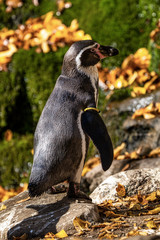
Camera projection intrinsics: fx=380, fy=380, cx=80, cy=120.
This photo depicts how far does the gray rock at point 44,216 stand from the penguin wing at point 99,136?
41cm

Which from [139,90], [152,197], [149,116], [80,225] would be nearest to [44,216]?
[80,225]

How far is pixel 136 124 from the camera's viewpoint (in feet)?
17.7

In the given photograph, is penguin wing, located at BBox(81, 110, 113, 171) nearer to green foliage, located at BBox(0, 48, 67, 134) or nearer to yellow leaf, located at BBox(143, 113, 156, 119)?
yellow leaf, located at BBox(143, 113, 156, 119)

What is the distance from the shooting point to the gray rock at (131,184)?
397 centimetres

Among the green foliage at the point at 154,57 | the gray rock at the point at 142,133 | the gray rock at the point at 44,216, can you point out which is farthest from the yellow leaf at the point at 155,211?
the green foliage at the point at 154,57

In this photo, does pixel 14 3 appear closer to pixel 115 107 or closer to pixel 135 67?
pixel 135 67

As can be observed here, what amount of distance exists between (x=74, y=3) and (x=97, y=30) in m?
0.80

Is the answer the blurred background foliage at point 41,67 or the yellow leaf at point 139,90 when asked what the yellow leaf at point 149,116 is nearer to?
the yellow leaf at point 139,90

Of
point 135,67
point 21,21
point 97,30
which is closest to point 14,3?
point 21,21

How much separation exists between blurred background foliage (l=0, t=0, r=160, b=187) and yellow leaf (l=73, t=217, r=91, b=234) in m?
3.11

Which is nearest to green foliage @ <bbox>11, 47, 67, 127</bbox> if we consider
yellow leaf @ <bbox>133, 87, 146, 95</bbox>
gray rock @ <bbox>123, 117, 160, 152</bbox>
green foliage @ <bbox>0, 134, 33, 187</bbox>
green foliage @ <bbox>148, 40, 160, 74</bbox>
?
green foliage @ <bbox>0, 134, 33, 187</bbox>

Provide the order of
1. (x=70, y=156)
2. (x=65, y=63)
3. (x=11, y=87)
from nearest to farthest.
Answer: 1. (x=70, y=156)
2. (x=65, y=63)
3. (x=11, y=87)

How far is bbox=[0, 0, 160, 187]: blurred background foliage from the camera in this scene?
20.4 ft

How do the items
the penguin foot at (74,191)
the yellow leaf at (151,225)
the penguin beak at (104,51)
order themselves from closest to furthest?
1. the yellow leaf at (151,225)
2. the penguin foot at (74,191)
3. the penguin beak at (104,51)
